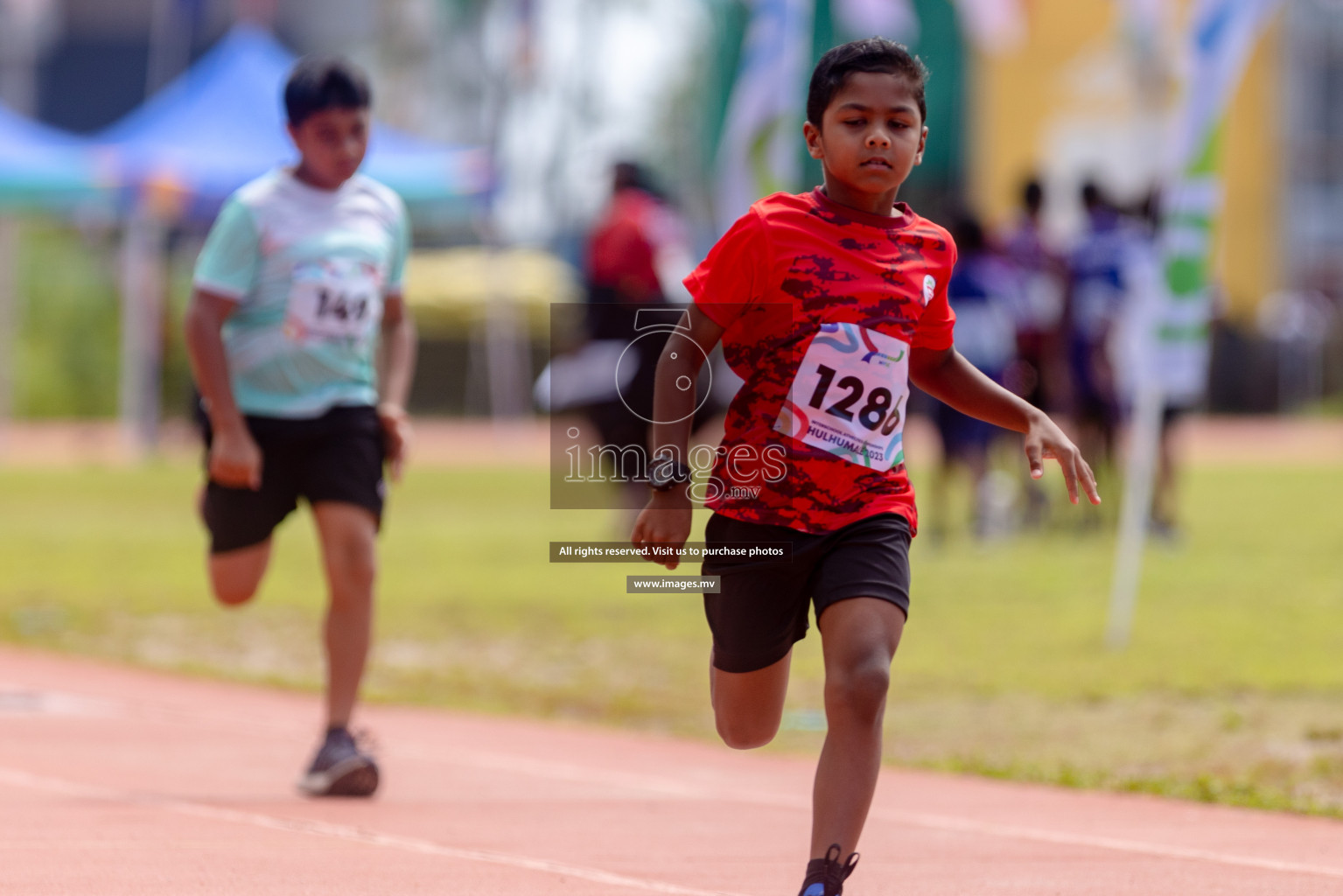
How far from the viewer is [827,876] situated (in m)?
4.02

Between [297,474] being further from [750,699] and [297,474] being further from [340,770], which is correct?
[750,699]

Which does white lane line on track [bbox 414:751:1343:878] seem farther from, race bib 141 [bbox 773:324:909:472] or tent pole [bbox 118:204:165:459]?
tent pole [bbox 118:204:165:459]

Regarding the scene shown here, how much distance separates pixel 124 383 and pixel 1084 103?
22.9 m

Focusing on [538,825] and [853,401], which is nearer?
[853,401]

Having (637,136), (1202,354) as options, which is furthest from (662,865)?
(637,136)

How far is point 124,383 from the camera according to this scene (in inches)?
1202

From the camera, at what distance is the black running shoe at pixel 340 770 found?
20.0ft

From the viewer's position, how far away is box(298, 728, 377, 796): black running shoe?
20.0ft

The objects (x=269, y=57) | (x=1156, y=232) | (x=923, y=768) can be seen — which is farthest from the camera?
(x=269, y=57)

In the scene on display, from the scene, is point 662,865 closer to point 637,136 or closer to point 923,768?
point 923,768

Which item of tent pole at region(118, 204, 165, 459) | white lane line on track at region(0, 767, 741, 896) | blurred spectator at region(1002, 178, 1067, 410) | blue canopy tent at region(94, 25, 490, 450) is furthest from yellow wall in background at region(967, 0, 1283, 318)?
white lane line on track at region(0, 767, 741, 896)

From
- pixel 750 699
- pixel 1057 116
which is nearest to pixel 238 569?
pixel 750 699

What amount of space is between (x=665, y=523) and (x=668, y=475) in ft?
0.33

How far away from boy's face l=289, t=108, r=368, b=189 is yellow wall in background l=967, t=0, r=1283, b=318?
3731 cm
